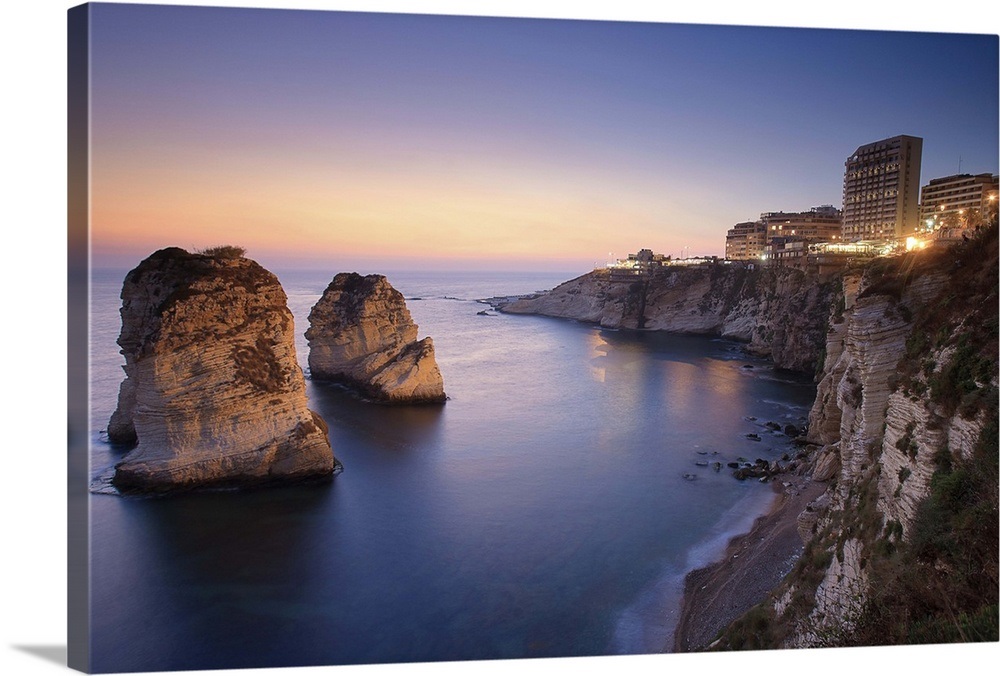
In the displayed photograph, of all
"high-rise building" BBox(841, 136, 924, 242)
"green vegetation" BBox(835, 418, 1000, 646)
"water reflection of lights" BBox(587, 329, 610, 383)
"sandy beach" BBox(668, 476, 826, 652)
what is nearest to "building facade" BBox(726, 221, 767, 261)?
"high-rise building" BBox(841, 136, 924, 242)

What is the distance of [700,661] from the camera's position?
4.95 metres

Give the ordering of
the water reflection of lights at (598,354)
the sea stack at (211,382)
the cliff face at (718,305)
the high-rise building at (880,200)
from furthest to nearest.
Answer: the cliff face at (718,305), the water reflection of lights at (598,354), the high-rise building at (880,200), the sea stack at (211,382)

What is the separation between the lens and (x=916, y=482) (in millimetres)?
5098

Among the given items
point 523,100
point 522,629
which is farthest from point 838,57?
point 522,629

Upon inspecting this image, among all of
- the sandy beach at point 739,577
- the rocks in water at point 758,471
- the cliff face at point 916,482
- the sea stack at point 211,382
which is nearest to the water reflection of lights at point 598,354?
the rocks in water at point 758,471

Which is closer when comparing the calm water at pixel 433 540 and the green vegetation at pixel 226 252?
the calm water at pixel 433 540

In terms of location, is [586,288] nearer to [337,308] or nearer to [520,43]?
[337,308]

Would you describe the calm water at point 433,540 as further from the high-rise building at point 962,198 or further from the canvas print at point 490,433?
the high-rise building at point 962,198

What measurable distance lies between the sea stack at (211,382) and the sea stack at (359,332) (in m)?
7.44

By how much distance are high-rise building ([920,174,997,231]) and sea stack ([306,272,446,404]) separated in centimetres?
1376

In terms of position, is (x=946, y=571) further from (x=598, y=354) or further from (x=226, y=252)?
(x=598, y=354)

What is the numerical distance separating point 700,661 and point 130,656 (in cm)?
574

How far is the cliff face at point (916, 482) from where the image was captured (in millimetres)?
4609

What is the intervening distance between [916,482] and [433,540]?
6833 mm
